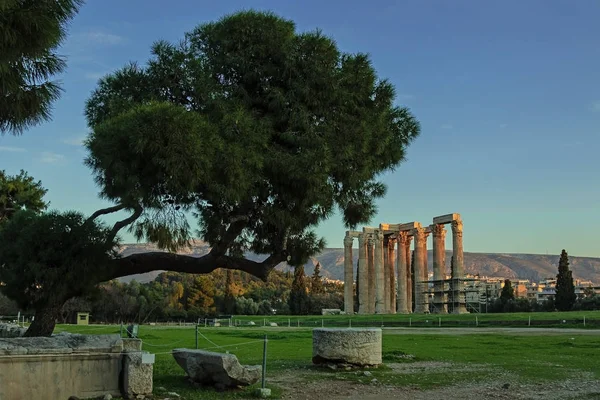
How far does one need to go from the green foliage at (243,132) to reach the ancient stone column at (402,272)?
73.2 metres

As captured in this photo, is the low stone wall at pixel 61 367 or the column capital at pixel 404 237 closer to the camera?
the low stone wall at pixel 61 367

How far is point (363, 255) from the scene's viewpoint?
90750mm

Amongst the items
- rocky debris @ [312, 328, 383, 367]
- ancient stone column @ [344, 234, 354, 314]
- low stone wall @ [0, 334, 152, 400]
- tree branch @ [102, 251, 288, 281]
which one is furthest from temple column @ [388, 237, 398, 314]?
low stone wall @ [0, 334, 152, 400]

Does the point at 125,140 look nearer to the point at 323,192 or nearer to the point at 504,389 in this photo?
the point at 323,192

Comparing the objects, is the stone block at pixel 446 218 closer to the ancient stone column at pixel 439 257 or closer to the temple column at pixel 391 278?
the ancient stone column at pixel 439 257

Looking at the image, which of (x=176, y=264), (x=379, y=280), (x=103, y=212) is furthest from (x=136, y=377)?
(x=379, y=280)

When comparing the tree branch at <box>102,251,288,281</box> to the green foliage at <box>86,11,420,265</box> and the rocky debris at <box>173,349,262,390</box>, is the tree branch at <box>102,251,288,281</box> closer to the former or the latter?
the green foliage at <box>86,11,420,265</box>

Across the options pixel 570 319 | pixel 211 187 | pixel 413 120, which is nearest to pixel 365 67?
pixel 413 120

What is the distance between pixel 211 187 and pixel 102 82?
190 inches

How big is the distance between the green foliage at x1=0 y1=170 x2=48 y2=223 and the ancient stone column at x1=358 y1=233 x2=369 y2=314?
56095 mm

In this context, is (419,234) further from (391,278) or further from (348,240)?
(348,240)

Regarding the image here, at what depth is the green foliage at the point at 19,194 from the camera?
3588cm

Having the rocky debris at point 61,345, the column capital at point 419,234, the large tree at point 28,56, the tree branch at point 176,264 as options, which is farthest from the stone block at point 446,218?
the large tree at point 28,56

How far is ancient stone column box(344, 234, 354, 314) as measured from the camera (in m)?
90.8
